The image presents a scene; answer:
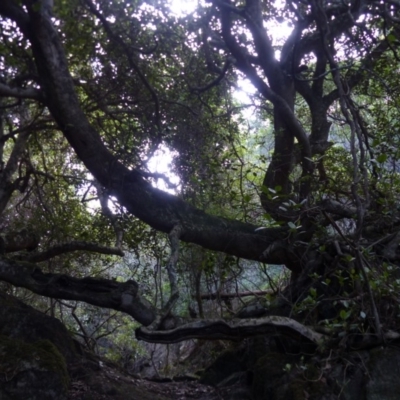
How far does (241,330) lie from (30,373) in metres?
1.88

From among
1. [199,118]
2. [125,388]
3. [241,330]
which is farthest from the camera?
[199,118]

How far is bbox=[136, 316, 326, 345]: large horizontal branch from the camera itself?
5.07 metres

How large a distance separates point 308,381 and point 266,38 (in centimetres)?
419

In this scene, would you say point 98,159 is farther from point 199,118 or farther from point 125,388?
point 125,388

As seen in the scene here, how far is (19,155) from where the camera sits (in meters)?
8.11

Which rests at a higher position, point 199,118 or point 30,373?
point 199,118

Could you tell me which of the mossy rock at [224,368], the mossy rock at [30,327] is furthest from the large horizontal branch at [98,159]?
the mossy rock at [30,327]

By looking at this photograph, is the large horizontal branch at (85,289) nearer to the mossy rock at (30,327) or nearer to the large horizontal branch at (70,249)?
the mossy rock at (30,327)

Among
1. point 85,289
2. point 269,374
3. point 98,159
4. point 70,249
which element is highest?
point 98,159

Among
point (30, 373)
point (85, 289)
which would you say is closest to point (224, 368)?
point (85, 289)

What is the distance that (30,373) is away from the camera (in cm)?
506

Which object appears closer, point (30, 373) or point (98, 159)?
point (30, 373)

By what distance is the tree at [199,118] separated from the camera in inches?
235

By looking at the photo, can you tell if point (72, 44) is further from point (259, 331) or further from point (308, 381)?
point (308, 381)
